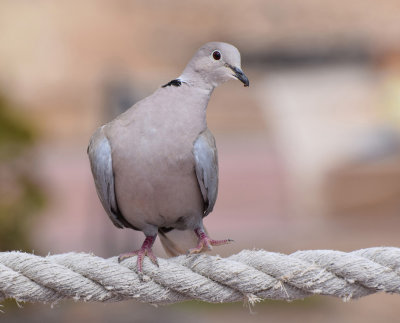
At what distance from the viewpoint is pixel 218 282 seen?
169 cm

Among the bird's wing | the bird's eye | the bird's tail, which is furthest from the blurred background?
the bird's eye

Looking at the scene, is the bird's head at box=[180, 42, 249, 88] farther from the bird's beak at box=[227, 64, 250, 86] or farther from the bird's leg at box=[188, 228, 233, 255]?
the bird's leg at box=[188, 228, 233, 255]

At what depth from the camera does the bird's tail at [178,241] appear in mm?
2156

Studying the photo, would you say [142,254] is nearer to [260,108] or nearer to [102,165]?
[102,165]

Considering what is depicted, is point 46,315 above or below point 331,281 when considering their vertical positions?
below

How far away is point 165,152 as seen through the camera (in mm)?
1773

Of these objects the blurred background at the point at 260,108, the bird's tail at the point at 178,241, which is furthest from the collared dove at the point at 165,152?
the blurred background at the point at 260,108

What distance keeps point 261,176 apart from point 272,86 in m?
3.77

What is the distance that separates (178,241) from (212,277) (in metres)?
0.50

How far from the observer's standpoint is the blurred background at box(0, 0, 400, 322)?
27.6 feet

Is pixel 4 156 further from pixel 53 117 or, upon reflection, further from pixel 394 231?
pixel 53 117

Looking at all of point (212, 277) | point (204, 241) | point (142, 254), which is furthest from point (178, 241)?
point (212, 277)

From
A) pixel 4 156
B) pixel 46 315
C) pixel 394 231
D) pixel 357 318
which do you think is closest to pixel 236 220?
pixel 394 231

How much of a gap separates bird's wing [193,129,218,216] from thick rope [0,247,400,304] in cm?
23
